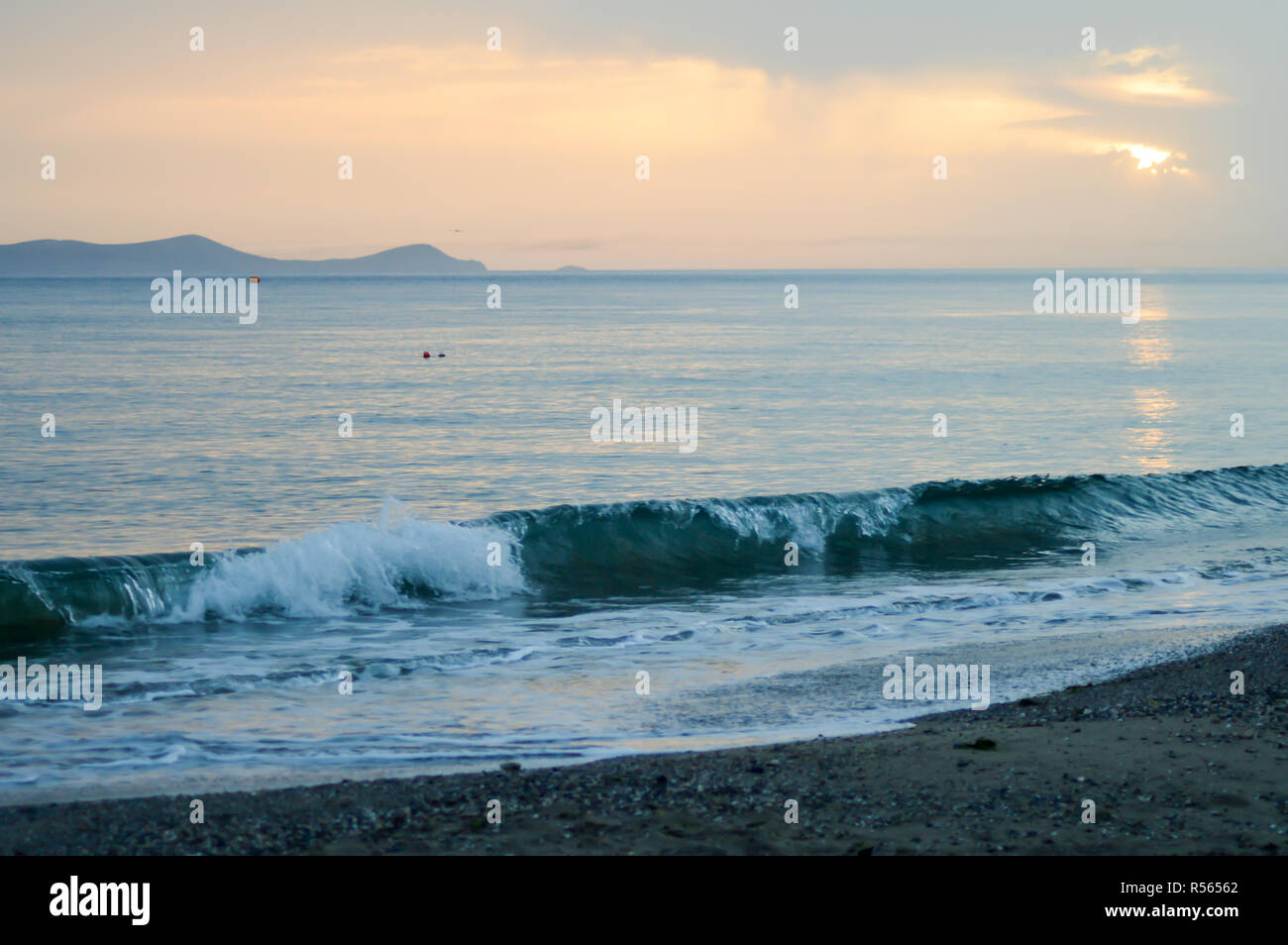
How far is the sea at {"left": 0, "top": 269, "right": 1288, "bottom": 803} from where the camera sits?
35.9 ft

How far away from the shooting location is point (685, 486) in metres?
24.5

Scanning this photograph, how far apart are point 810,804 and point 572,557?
12057 mm

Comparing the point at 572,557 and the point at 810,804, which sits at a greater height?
the point at 572,557

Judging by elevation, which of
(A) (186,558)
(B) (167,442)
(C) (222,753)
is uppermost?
(B) (167,442)

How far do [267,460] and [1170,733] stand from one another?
71.9ft

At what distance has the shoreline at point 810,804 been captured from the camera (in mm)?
7008

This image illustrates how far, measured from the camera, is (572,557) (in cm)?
1948

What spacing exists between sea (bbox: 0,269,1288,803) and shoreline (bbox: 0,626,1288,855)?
115 cm

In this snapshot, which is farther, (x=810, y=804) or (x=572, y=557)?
(x=572, y=557)

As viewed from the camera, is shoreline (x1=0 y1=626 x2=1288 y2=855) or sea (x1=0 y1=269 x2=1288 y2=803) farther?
sea (x1=0 y1=269 x2=1288 y2=803)

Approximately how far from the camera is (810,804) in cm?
771

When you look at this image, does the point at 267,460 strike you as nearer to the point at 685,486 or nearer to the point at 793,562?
the point at 685,486

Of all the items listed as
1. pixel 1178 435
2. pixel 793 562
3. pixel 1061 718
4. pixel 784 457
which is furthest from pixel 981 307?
pixel 1061 718

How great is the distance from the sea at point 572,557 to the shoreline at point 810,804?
1154 mm
